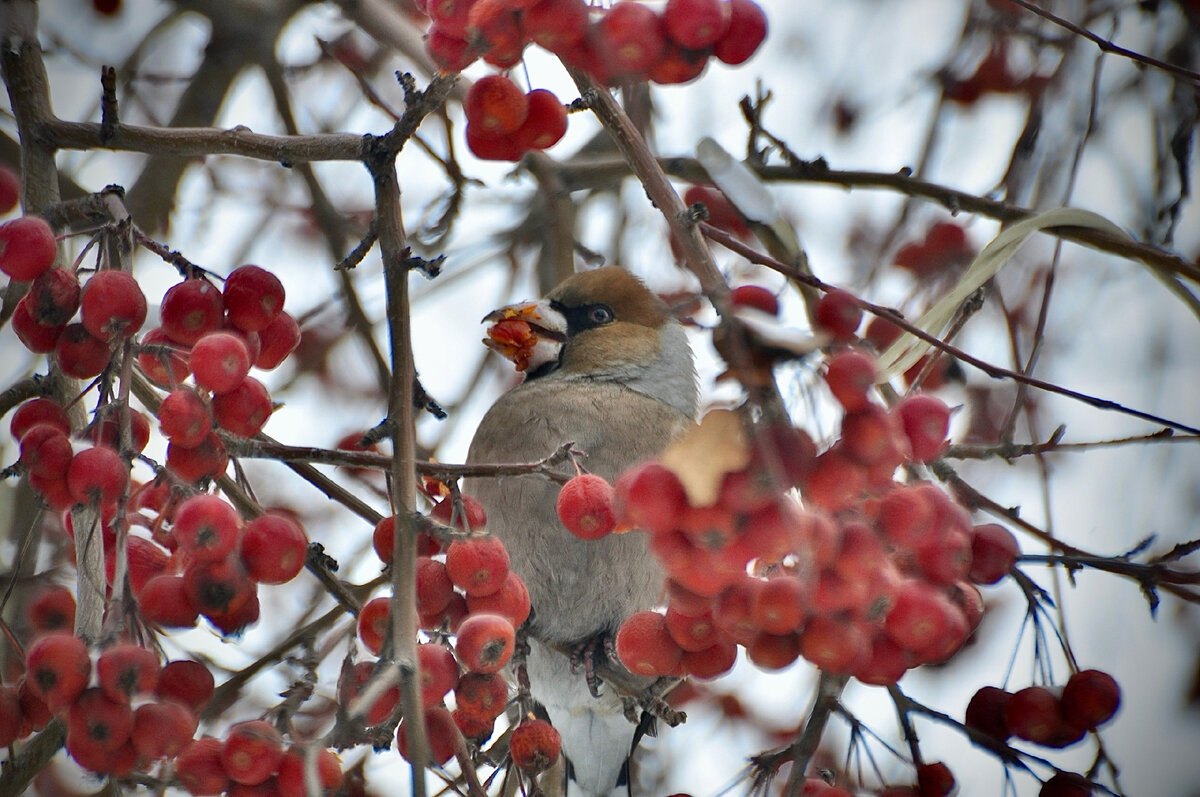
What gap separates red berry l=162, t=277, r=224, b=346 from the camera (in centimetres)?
153

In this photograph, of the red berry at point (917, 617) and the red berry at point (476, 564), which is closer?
the red berry at point (917, 617)

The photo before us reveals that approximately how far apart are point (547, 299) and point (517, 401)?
388mm

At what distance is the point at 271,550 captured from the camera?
138 cm

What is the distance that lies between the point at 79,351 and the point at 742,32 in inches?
38.1

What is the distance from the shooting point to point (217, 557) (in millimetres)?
1345

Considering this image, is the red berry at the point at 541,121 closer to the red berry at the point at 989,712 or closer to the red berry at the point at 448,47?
the red berry at the point at 448,47

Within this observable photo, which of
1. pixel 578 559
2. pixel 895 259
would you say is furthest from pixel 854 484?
pixel 895 259

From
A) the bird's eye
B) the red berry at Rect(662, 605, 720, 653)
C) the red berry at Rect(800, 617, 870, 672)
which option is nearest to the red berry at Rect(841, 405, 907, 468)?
the red berry at Rect(800, 617, 870, 672)

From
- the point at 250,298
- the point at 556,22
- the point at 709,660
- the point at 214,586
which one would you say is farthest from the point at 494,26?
the point at 709,660

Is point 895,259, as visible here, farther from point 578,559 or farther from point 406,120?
point 406,120

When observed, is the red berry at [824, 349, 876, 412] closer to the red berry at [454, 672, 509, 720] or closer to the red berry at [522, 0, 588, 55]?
the red berry at [522, 0, 588, 55]

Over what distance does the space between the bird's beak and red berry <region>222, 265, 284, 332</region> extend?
152 cm

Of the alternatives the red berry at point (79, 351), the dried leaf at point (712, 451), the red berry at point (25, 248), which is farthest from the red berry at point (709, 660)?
the red berry at point (25, 248)

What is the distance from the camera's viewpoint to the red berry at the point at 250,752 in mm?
1261
